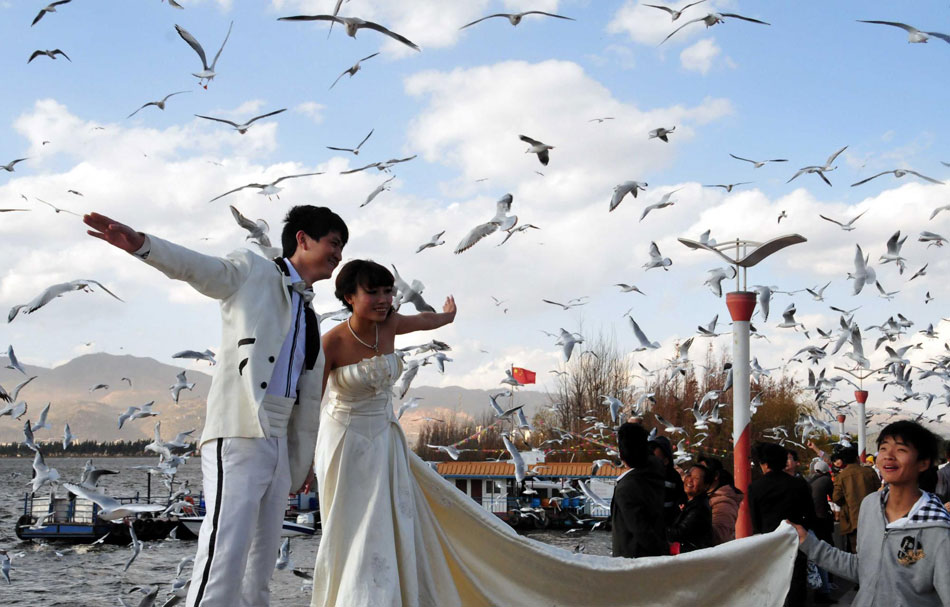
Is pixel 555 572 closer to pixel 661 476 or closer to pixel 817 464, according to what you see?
pixel 661 476

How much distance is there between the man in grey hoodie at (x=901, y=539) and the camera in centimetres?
377

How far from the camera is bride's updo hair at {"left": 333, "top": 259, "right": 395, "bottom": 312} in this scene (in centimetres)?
538

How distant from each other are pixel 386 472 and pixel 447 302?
1.30 metres

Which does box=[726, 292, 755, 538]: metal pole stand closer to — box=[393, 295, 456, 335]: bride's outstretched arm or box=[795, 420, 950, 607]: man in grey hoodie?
box=[393, 295, 456, 335]: bride's outstretched arm

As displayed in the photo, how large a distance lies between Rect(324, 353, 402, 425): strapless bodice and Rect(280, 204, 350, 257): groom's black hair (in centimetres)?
79

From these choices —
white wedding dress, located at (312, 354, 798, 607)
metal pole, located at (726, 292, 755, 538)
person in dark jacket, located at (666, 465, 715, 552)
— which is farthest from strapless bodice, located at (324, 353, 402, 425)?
metal pole, located at (726, 292, 755, 538)

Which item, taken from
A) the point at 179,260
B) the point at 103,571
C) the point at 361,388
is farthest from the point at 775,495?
the point at 103,571

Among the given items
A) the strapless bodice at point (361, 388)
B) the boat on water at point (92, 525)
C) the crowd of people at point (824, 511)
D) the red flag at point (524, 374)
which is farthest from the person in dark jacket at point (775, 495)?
the boat on water at point (92, 525)

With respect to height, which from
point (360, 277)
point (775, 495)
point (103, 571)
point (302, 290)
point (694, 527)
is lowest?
point (103, 571)

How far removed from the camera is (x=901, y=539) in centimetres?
385

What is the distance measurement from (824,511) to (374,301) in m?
7.96

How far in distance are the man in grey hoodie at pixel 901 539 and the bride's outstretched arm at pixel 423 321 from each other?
100.0 inches

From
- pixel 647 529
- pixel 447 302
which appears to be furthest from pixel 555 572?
pixel 447 302

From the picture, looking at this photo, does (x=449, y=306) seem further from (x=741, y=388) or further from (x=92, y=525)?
(x=92, y=525)
